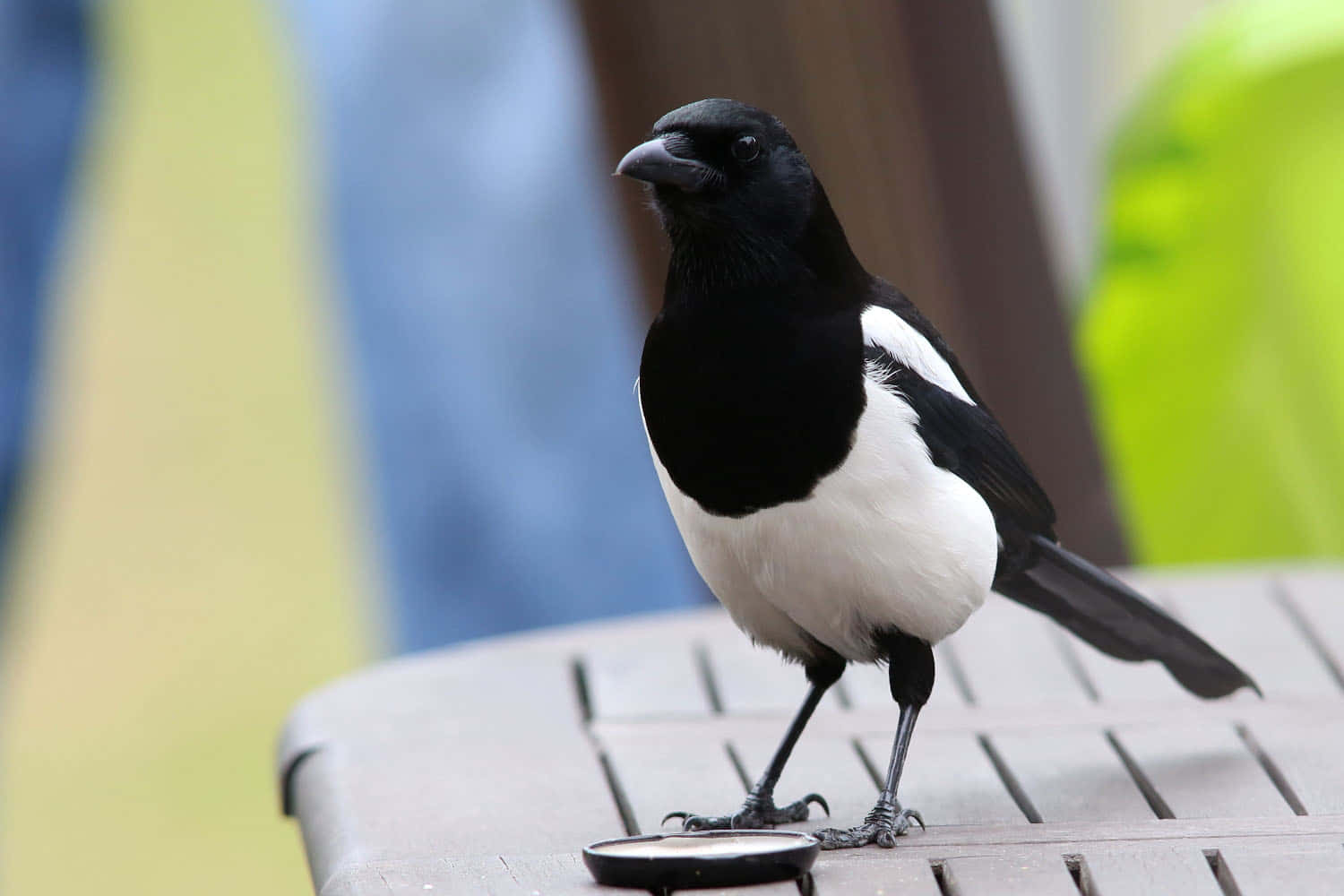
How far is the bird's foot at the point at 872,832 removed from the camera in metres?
1.71

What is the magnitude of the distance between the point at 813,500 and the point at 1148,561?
7.28 feet

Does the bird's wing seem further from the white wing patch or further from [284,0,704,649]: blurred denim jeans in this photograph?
[284,0,704,649]: blurred denim jeans

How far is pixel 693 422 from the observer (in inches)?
68.8

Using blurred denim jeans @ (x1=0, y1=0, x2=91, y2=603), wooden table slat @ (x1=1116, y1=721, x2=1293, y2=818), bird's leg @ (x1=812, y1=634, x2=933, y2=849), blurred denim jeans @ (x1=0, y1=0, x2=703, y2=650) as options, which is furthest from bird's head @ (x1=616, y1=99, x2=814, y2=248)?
blurred denim jeans @ (x1=0, y1=0, x2=91, y2=603)

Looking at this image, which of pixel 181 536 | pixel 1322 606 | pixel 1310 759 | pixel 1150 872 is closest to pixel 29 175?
pixel 181 536

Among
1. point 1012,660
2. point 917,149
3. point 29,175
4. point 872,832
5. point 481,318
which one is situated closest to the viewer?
point 872,832

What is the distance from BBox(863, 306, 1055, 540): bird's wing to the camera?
70.7 inches

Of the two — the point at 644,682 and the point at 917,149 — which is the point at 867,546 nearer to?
the point at 644,682

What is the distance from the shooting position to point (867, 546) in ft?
5.78

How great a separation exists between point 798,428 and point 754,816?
0.40 meters

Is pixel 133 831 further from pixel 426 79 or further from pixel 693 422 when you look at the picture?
pixel 693 422

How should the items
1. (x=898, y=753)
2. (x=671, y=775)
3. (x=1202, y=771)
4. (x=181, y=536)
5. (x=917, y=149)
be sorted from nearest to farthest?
(x=898, y=753) < (x=1202, y=771) < (x=671, y=775) < (x=917, y=149) < (x=181, y=536)

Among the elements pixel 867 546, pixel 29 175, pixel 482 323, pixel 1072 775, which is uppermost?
pixel 29 175

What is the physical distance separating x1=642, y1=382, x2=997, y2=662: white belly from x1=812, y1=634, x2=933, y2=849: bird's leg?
0.02 m
